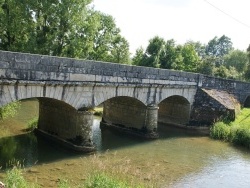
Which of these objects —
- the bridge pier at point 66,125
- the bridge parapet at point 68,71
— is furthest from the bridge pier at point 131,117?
the bridge pier at point 66,125

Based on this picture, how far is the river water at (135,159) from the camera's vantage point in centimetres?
1186

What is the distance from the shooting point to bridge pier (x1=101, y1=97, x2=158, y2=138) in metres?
19.0

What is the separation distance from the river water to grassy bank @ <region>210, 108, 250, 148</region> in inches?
26.7

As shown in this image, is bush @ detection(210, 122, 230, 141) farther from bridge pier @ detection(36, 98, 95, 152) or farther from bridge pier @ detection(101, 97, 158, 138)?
bridge pier @ detection(36, 98, 95, 152)

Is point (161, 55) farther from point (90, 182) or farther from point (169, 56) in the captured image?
point (90, 182)

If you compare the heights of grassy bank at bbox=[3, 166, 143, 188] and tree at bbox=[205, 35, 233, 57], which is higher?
tree at bbox=[205, 35, 233, 57]

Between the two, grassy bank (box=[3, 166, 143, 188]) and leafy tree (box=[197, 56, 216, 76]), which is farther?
leafy tree (box=[197, 56, 216, 76])

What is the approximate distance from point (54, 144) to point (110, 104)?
6.01 meters

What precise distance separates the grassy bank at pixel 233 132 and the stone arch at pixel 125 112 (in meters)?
4.80

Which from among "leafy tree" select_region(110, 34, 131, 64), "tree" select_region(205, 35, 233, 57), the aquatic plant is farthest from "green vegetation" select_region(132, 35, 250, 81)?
"tree" select_region(205, 35, 233, 57)

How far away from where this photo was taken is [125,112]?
66.2 ft

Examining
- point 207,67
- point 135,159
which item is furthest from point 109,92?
point 207,67

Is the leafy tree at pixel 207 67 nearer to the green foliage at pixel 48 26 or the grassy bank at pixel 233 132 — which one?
the green foliage at pixel 48 26

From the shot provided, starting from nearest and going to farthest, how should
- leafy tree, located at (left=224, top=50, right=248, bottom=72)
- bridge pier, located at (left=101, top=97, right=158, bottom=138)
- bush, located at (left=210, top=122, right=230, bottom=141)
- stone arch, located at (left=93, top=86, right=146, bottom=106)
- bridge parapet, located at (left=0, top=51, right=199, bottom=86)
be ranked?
bridge parapet, located at (left=0, top=51, right=199, bottom=86), stone arch, located at (left=93, top=86, right=146, bottom=106), bridge pier, located at (left=101, top=97, right=158, bottom=138), bush, located at (left=210, top=122, right=230, bottom=141), leafy tree, located at (left=224, top=50, right=248, bottom=72)
